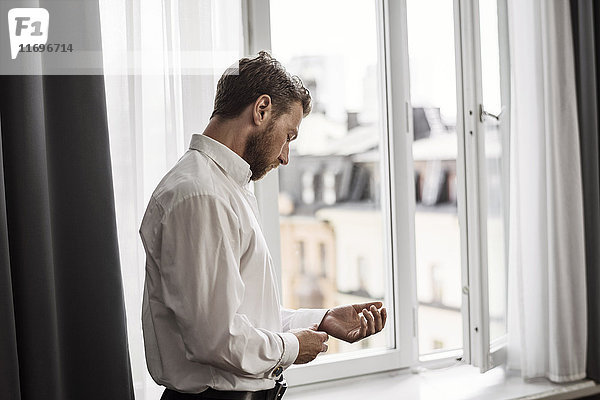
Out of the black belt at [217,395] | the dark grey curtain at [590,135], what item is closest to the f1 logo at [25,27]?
the black belt at [217,395]

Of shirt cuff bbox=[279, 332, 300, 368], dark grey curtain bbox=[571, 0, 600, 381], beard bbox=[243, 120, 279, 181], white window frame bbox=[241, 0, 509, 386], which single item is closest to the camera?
shirt cuff bbox=[279, 332, 300, 368]

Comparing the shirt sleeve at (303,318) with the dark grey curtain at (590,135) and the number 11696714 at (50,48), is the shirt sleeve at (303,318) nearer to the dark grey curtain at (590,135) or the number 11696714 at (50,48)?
the number 11696714 at (50,48)

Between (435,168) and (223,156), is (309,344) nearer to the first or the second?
(223,156)

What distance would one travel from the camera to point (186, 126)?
202cm

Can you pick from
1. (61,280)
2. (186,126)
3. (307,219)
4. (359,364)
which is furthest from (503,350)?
(61,280)

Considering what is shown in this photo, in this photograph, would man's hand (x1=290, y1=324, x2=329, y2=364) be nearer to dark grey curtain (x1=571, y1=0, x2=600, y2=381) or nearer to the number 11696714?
the number 11696714

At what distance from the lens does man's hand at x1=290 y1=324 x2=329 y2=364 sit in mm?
1454

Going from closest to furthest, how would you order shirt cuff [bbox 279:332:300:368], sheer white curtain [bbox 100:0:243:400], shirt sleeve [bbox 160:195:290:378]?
shirt sleeve [bbox 160:195:290:378] → shirt cuff [bbox 279:332:300:368] → sheer white curtain [bbox 100:0:243:400]

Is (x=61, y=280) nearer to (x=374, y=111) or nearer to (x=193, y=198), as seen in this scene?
(x=193, y=198)

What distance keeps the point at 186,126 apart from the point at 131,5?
0.36 m

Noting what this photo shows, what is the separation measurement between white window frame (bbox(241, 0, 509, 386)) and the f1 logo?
0.75m

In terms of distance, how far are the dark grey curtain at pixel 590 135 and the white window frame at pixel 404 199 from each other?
0.32 m

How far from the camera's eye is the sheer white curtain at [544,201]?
2.69m

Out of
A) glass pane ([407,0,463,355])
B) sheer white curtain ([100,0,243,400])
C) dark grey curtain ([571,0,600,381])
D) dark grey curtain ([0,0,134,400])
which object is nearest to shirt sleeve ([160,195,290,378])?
dark grey curtain ([0,0,134,400])
